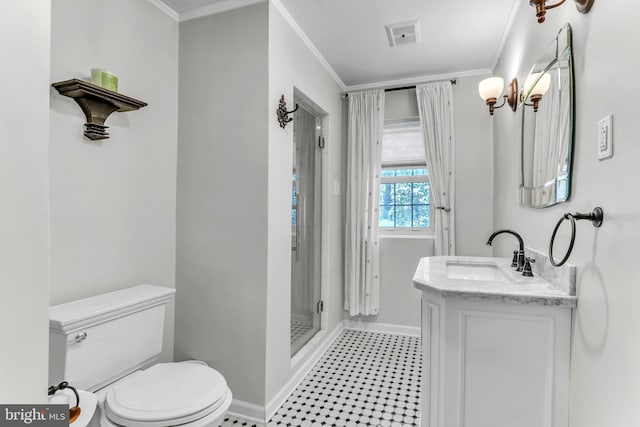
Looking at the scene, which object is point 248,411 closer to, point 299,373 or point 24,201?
point 299,373

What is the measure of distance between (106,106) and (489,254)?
301cm

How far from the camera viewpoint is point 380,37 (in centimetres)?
240

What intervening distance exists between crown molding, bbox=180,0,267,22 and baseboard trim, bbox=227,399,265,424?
2.36 meters

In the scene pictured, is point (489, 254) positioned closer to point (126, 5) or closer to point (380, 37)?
point (380, 37)

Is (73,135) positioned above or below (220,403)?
above

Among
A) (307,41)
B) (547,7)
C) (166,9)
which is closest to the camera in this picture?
(547,7)

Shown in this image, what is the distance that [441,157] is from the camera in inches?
118

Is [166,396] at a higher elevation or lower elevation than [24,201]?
lower

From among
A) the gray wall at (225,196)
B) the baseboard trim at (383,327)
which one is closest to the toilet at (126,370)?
the gray wall at (225,196)

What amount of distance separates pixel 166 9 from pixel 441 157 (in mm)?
2413

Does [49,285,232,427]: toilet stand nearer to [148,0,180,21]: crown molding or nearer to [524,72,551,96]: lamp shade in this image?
[148,0,180,21]: crown molding

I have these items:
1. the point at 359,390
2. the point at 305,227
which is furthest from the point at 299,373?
the point at 305,227

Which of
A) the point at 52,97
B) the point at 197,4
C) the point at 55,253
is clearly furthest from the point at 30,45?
the point at 197,4

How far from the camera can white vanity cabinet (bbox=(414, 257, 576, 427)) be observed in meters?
1.18
